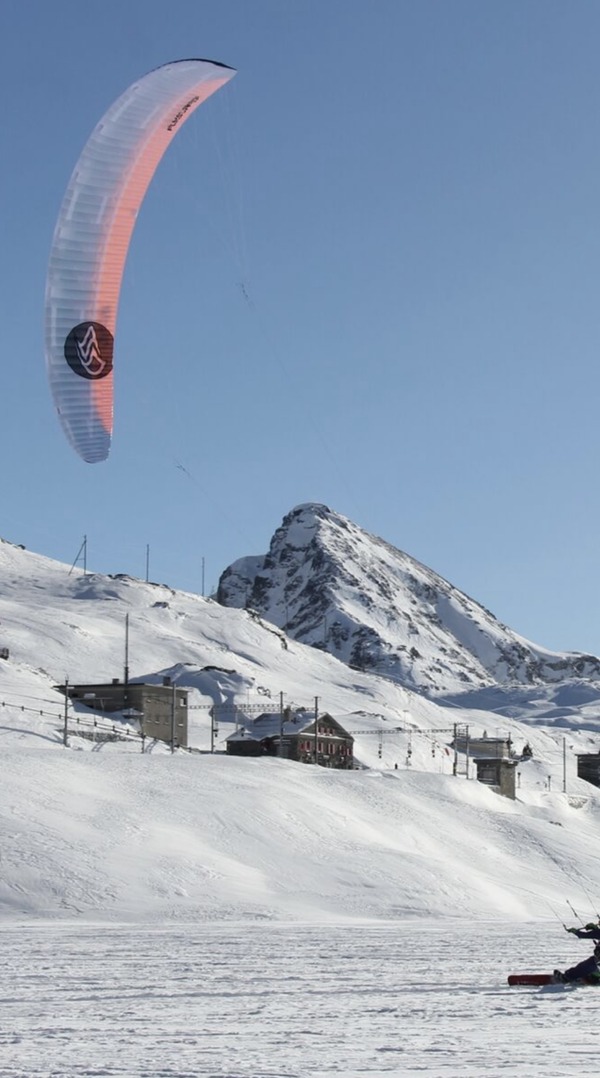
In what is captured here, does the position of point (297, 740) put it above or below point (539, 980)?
above

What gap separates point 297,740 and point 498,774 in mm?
16006

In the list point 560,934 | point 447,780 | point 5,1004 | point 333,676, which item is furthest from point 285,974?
point 333,676

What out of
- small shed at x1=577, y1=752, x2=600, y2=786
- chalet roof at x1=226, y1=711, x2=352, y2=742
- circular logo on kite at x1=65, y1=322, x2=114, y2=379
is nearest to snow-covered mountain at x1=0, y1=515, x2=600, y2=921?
chalet roof at x1=226, y1=711, x2=352, y2=742

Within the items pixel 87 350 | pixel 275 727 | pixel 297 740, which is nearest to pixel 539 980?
pixel 87 350

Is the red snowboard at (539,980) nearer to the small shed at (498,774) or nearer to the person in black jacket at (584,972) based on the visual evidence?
the person in black jacket at (584,972)

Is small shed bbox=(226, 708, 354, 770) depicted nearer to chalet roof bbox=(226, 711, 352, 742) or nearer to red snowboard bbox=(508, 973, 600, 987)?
chalet roof bbox=(226, 711, 352, 742)

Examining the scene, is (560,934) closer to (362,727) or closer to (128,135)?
(128,135)

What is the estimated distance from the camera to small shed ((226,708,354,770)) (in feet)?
284

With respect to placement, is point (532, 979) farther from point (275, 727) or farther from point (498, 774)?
point (498, 774)

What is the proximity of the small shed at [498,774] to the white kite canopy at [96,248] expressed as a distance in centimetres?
6543


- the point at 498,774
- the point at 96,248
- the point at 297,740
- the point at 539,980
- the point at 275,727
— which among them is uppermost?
the point at 96,248

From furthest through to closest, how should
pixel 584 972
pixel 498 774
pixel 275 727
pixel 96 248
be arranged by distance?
pixel 498 774, pixel 275 727, pixel 96 248, pixel 584 972

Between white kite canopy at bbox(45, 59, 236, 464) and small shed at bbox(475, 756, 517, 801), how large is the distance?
65.4 m

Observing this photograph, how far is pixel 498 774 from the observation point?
311 feet
